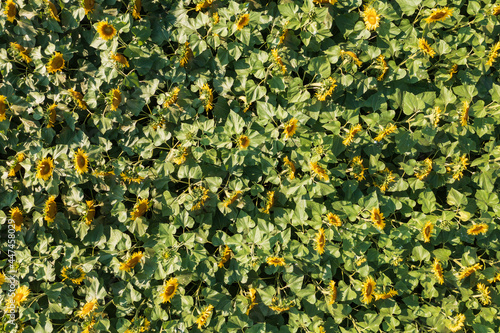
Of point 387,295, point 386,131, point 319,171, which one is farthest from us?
point 387,295

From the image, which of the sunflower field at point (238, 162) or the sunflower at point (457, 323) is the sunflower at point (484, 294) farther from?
the sunflower at point (457, 323)

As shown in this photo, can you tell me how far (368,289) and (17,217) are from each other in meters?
1.98

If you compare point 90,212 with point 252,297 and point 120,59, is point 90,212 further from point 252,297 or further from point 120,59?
point 252,297

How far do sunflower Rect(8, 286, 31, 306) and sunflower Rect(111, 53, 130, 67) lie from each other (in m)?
1.36

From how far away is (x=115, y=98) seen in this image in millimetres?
1899

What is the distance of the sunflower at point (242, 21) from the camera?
1798 millimetres

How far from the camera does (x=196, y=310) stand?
1.96 m

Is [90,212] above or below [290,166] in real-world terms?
below

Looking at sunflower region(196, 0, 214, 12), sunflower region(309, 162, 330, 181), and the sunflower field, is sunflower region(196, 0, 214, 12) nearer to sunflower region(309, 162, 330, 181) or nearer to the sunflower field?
the sunflower field

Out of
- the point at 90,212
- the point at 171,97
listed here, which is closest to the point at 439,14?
the point at 171,97

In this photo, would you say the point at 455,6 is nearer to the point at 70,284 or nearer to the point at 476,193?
the point at 476,193

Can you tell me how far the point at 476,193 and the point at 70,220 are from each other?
2.35m

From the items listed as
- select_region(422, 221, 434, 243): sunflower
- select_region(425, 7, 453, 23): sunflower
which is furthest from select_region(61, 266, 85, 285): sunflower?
select_region(425, 7, 453, 23): sunflower

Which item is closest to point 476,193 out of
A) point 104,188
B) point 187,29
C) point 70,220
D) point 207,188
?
point 207,188
